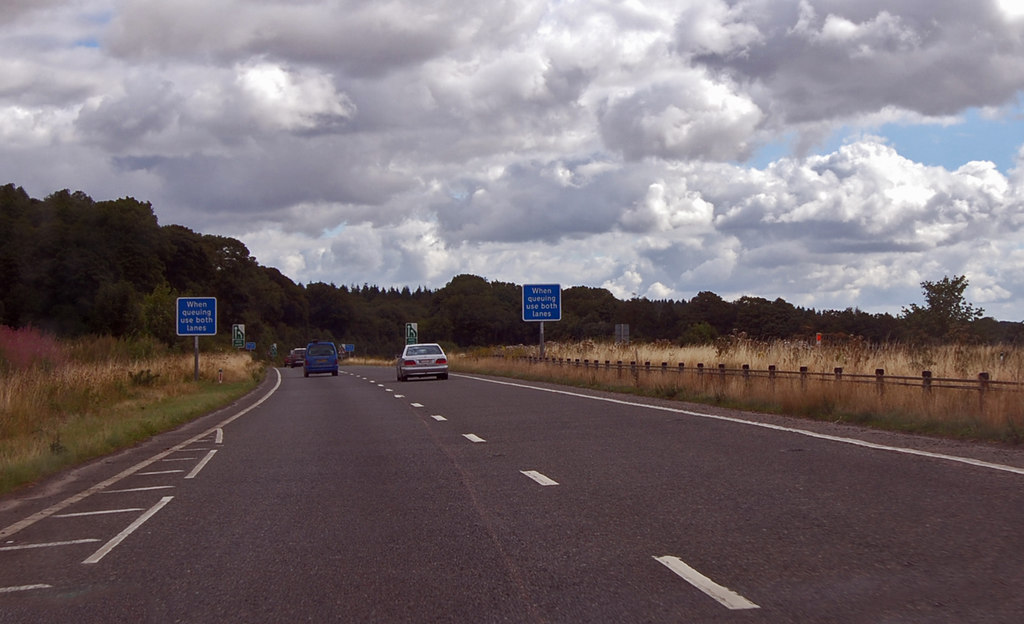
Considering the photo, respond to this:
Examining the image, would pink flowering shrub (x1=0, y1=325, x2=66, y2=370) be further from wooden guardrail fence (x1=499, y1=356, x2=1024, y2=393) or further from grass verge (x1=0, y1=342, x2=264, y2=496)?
wooden guardrail fence (x1=499, y1=356, x2=1024, y2=393)

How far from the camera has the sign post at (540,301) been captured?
4544cm

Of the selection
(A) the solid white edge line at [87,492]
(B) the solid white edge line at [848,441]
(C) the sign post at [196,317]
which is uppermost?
(C) the sign post at [196,317]

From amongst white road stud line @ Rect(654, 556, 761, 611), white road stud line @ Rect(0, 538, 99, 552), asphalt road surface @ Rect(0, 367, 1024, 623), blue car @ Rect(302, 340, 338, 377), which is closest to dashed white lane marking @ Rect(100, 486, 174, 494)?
asphalt road surface @ Rect(0, 367, 1024, 623)

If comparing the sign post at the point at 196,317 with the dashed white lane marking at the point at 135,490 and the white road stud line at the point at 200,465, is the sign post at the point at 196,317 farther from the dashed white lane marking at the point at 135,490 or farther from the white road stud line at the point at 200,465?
the dashed white lane marking at the point at 135,490

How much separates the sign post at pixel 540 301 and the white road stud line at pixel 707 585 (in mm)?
38381

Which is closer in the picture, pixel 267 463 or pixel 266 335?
pixel 267 463

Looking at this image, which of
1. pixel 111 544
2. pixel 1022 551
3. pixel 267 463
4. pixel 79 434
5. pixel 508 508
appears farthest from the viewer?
pixel 79 434

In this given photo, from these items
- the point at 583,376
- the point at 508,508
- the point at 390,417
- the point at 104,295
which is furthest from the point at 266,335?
the point at 508,508

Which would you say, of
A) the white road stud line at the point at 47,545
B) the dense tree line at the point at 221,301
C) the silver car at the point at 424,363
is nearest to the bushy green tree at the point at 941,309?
the dense tree line at the point at 221,301

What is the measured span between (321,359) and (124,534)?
49355 mm

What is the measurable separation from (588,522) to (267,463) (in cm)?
649

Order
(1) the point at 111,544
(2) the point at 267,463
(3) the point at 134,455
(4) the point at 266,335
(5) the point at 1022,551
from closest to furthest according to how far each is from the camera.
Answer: (5) the point at 1022,551 < (1) the point at 111,544 < (2) the point at 267,463 < (3) the point at 134,455 < (4) the point at 266,335

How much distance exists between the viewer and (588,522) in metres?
8.38

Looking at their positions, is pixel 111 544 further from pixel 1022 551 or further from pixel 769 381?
pixel 769 381
